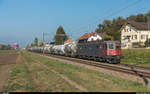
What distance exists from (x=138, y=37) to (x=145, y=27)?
4.64 metres

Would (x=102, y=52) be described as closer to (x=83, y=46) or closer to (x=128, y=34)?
(x=83, y=46)

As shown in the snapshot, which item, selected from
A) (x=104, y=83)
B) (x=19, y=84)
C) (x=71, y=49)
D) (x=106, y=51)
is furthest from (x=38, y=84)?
(x=71, y=49)

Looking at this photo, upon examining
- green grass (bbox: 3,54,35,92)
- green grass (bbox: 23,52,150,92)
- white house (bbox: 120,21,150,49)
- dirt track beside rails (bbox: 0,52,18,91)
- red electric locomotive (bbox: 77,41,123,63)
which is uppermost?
white house (bbox: 120,21,150,49)

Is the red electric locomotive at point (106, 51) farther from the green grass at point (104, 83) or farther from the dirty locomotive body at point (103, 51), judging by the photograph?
the green grass at point (104, 83)

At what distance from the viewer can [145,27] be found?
2074 inches

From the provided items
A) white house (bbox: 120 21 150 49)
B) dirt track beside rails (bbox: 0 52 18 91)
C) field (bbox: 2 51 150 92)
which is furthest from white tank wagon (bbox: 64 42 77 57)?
field (bbox: 2 51 150 92)

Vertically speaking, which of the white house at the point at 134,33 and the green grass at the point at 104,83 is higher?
the white house at the point at 134,33

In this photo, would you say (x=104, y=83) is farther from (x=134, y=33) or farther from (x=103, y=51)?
(x=134, y=33)

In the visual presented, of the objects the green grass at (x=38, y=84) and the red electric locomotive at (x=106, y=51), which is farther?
the red electric locomotive at (x=106, y=51)

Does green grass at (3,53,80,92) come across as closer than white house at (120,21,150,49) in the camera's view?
Yes

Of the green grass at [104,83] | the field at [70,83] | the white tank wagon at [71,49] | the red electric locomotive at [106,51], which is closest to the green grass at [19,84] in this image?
the field at [70,83]

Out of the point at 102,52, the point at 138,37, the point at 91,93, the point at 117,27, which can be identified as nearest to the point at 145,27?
the point at 138,37

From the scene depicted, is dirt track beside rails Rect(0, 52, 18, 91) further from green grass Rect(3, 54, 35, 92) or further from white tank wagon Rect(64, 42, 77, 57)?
white tank wagon Rect(64, 42, 77, 57)

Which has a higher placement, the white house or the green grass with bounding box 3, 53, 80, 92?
the white house
